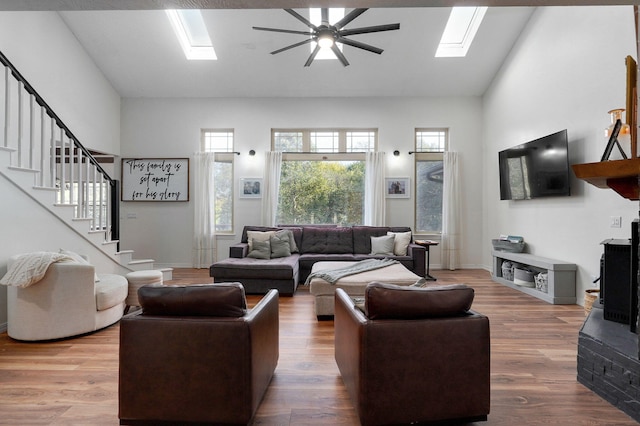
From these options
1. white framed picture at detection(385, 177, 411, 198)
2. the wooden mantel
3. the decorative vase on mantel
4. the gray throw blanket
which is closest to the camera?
the wooden mantel

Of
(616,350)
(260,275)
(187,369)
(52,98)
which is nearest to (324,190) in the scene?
(260,275)

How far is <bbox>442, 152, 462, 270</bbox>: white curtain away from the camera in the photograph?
22.2ft

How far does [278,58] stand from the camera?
20.0ft


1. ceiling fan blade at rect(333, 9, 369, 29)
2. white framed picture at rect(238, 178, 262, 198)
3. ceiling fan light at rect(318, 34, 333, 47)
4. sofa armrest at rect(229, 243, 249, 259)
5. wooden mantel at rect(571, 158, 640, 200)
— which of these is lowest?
sofa armrest at rect(229, 243, 249, 259)

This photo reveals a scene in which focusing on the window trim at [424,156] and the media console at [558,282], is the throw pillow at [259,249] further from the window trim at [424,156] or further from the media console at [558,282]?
the media console at [558,282]

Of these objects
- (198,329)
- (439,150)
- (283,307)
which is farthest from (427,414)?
(439,150)

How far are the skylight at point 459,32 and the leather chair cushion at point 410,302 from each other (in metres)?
5.24

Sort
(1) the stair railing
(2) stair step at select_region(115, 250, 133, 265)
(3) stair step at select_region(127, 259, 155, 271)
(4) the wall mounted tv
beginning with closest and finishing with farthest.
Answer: (1) the stair railing → (4) the wall mounted tv → (2) stair step at select_region(115, 250, 133, 265) → (3) stair step at select_region(127, 259, 155, 271)

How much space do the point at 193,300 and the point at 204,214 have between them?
5.30 m

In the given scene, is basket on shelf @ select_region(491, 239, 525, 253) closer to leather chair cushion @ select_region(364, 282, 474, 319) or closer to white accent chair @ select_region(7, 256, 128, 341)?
leather chair cushion @ select_region(364, 282, 474, 319)

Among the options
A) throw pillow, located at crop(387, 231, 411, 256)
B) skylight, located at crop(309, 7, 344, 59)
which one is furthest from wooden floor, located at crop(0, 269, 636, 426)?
skylight, located at crop(309, 7, 344, 59)

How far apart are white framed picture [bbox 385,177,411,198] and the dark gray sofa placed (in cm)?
93

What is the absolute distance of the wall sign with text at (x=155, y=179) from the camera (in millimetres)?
6977

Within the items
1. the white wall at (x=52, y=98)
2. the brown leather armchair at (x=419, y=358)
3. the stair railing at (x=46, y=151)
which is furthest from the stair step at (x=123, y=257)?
the brown leather armchair at (x=419, y=358)
